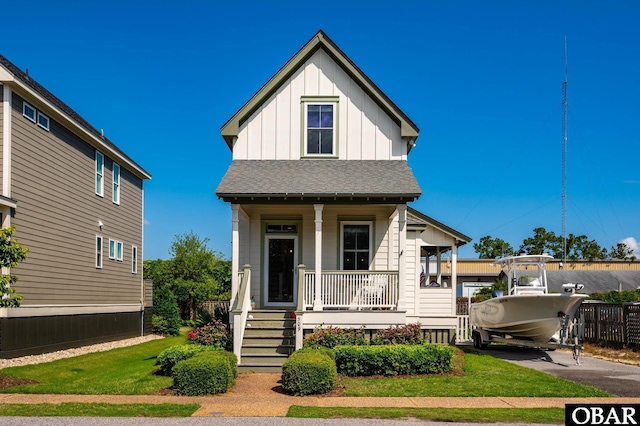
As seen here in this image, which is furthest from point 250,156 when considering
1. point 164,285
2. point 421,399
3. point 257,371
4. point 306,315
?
point 164,285

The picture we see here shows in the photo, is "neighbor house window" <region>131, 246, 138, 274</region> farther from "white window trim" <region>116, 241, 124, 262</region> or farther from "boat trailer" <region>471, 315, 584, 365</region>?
"boat trailer" <region>471, 315, 584, 365</region>

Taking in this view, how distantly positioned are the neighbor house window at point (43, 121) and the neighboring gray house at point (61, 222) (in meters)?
0.03

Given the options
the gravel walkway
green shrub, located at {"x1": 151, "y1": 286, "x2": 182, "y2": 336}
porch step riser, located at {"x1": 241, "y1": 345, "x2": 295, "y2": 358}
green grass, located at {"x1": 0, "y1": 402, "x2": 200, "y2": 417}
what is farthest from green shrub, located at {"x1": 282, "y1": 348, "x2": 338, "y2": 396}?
green shrub, located at {"x1": 151, "y1": 286, "x2": 182, "y2": 336}

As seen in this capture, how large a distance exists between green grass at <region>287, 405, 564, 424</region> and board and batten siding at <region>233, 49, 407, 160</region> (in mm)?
9721

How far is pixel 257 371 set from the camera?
14.7 m

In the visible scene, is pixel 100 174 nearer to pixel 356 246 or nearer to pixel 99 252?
pixel 99 252

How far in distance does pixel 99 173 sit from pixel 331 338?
13.8 m

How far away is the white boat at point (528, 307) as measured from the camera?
53.1ft

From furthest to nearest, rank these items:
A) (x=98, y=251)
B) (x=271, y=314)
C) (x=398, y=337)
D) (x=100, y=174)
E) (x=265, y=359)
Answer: (x=100, y=174)
(x=98, y=251)
(x=271, y=314)
(x=398, y=337)
(x=265, y=359)

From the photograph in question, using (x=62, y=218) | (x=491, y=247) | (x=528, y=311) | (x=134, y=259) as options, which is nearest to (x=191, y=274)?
(x=134, y=259)

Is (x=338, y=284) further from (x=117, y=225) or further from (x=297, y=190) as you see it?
(x=117, y=225)

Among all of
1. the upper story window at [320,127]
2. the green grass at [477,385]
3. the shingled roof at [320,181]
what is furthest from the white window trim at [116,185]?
the green grass at [477,385]

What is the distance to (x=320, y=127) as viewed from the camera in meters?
18.7

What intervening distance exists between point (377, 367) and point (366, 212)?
616 cm
